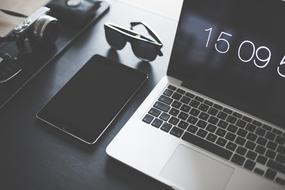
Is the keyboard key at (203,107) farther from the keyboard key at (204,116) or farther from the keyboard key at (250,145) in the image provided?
the keyboard key at (250,145)

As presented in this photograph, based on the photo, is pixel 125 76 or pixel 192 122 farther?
pixel 125 76

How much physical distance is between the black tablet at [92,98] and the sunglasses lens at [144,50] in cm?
5

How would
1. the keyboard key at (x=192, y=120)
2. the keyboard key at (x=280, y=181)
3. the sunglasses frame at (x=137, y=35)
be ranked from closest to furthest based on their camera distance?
1. the keyboard key at (x=280, y=181)
2. the keyboard key at (x=192, y=120)
3. the sunglasses frame at (x=137, y=35)

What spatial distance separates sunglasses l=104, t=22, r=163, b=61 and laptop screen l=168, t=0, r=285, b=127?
3.4 inches

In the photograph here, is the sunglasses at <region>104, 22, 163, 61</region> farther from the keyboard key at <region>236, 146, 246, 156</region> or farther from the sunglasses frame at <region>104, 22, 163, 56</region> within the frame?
the keyboard key at <region>236, 146, 246, 156</region>

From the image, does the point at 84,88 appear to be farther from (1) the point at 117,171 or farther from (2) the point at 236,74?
(2) the point at 236,74

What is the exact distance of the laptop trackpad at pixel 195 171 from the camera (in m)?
0.78

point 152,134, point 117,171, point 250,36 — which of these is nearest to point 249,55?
→ point 250,36

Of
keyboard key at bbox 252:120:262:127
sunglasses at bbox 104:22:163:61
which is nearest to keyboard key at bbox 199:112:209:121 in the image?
keyboard key at bbox 252:120:262:127

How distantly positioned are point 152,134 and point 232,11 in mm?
303

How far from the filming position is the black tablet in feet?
2.88

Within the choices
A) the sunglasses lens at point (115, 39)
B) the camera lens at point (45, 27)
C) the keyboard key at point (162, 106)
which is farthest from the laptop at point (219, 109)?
the camera lens at point (45, 27)

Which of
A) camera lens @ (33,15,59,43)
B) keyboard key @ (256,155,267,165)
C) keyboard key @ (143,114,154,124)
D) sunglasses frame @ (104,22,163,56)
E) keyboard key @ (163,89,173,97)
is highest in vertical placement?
camera lens @ (33,15,59,43)

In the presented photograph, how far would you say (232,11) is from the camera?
83cm
